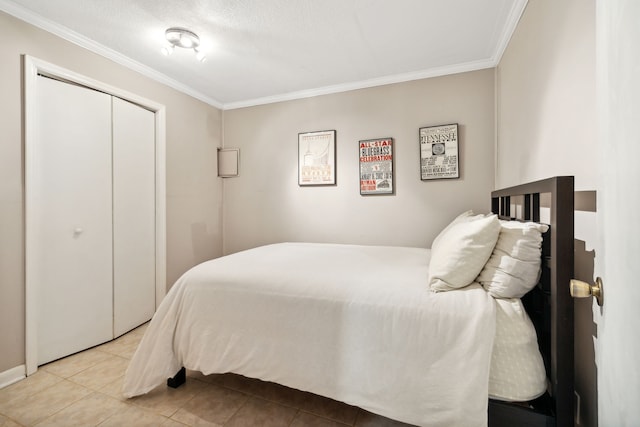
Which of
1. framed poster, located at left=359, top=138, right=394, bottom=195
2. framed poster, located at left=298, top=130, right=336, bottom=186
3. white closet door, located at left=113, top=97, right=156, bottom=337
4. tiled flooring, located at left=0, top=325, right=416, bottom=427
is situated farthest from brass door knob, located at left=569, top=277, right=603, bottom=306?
white closet door, located at left=113, top=97, right=156, bottom=337

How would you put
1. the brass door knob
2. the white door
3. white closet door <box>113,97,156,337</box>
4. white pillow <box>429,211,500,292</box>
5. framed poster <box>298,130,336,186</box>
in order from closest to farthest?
the white door → the brass door knob → white pillow <box>429,211,500,292</box> → white closet door <box>113,97,156,337</box> → framed poster <box>298,130,336,186</box>

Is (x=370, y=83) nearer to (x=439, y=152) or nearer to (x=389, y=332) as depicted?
(x=439, y=152)

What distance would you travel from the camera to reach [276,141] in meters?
3.51

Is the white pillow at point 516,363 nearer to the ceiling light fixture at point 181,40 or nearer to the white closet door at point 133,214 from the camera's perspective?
the ceiling light fixture at point 181,40

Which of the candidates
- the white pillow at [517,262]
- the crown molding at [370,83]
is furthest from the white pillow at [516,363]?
the crown molding at [370,83]

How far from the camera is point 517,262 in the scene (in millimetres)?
1139

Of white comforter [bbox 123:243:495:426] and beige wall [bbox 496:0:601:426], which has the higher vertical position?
beige wall [bbox 496:0:601:426]

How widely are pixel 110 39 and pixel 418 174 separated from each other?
306 centimetres

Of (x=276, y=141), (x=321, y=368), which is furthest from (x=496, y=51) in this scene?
(x=321, y=368)

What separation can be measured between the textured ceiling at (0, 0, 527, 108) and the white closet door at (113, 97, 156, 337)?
59 cm

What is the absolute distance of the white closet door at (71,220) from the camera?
2000 millimetres

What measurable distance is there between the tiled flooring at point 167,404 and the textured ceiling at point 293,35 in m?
2.53

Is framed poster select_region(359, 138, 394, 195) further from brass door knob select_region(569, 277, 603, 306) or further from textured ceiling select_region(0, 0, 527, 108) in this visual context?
brass door knob select_region(569, 277, 603, 306)

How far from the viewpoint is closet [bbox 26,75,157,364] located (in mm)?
1989
